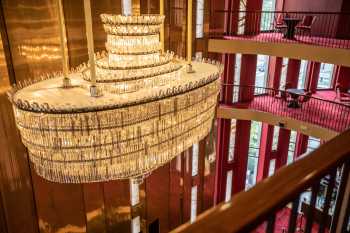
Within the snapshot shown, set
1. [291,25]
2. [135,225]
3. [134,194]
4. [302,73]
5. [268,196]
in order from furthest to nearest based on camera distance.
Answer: [302,73] → [291,25] → [135,225] → [134,194] → [268,196]

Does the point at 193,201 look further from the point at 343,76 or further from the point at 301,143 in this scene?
the point at 343,76

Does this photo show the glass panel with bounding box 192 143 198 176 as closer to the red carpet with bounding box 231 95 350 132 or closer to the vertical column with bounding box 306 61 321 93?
the red carpet with bounding box 231 95 350 132

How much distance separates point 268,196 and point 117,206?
6.10 meters

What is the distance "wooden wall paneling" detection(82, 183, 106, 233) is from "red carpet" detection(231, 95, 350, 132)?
500cm

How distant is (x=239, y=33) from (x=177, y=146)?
25.0ft

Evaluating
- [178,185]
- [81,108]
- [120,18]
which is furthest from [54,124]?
[178,185]

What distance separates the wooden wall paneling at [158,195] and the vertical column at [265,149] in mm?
4589

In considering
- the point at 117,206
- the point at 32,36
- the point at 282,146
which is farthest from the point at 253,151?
the point at 32,36

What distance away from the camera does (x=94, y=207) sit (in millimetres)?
6082

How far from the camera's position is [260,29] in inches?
416

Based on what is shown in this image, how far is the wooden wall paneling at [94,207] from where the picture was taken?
5.92 m

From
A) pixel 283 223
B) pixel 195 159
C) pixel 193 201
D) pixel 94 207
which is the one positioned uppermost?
pixel 94 207

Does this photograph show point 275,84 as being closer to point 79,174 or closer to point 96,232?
point 96,232

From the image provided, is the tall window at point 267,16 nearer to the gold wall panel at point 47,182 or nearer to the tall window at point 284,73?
the tall window at point 284,73
